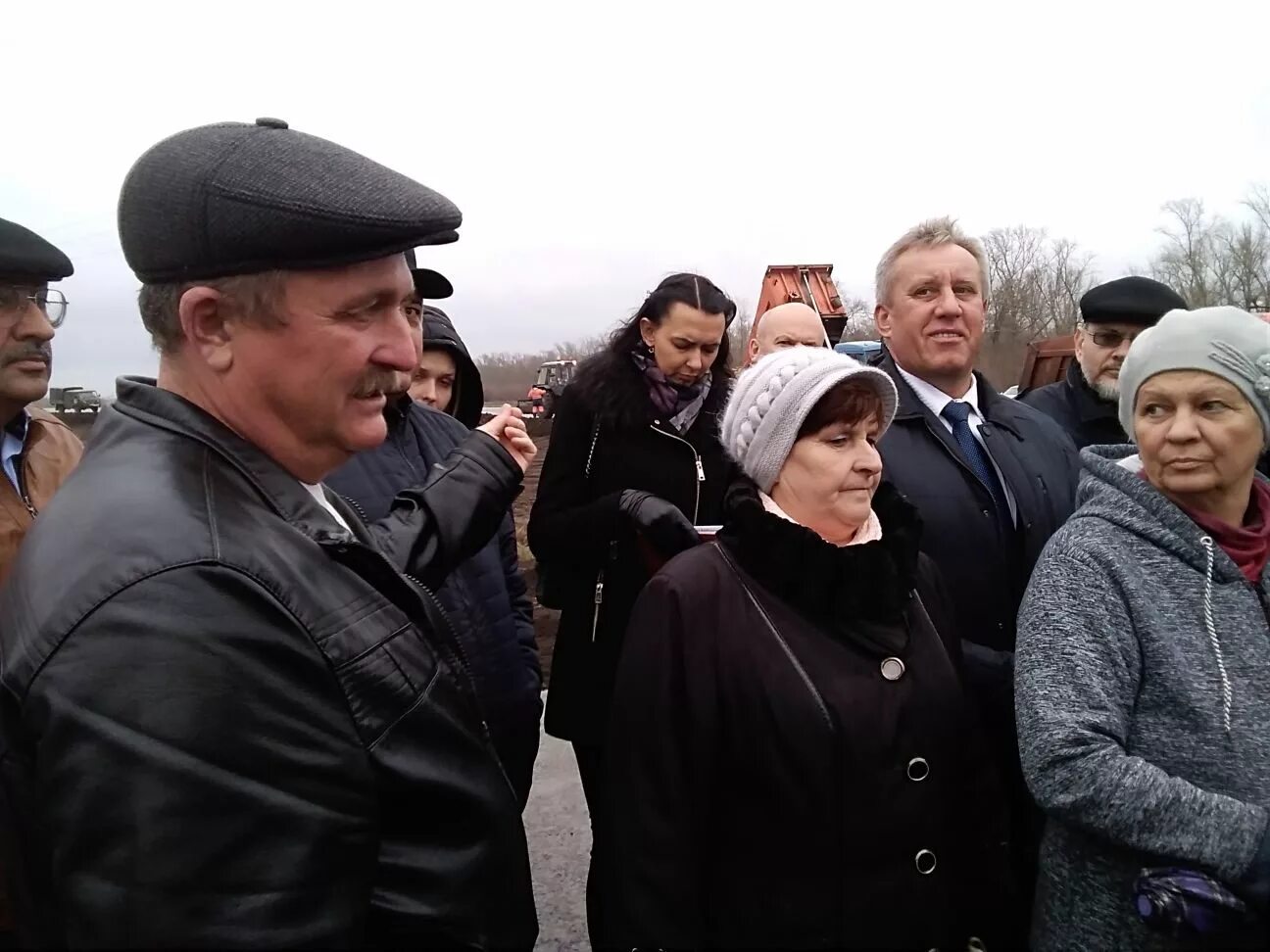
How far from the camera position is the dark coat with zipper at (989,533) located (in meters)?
2.04

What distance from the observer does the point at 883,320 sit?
2.70m

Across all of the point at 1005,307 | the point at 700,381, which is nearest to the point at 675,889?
the point at 700,381

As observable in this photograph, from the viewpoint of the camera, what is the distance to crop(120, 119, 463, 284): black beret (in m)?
1.06

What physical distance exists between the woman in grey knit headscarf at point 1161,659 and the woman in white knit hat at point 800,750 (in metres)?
0.20

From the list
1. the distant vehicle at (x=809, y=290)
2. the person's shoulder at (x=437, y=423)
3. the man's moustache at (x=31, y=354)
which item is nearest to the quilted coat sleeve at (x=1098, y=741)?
the person's shoulder at (x=437, y=423)

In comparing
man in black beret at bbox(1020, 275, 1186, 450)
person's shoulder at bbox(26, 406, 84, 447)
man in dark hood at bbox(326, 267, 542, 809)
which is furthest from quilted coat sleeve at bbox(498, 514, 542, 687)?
man in black beret at bbox(1020, 275, 1186, 450)

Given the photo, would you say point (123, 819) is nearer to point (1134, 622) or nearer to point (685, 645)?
point (685, 645)

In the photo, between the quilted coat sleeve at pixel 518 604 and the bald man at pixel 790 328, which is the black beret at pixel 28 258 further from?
the bald man at pixel 790 328

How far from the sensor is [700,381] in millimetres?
3018

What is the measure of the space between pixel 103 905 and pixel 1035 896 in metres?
1.78

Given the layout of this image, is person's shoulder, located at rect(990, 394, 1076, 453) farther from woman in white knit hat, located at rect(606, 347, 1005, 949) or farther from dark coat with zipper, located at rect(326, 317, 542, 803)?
dark coat with zipper, located at rect(326, 317, 542, 803)

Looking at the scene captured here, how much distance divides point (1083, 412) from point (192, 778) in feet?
12.6

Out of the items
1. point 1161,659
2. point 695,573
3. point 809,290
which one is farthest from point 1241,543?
point 809,290

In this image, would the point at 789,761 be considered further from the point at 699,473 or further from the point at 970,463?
the point at 699,473
